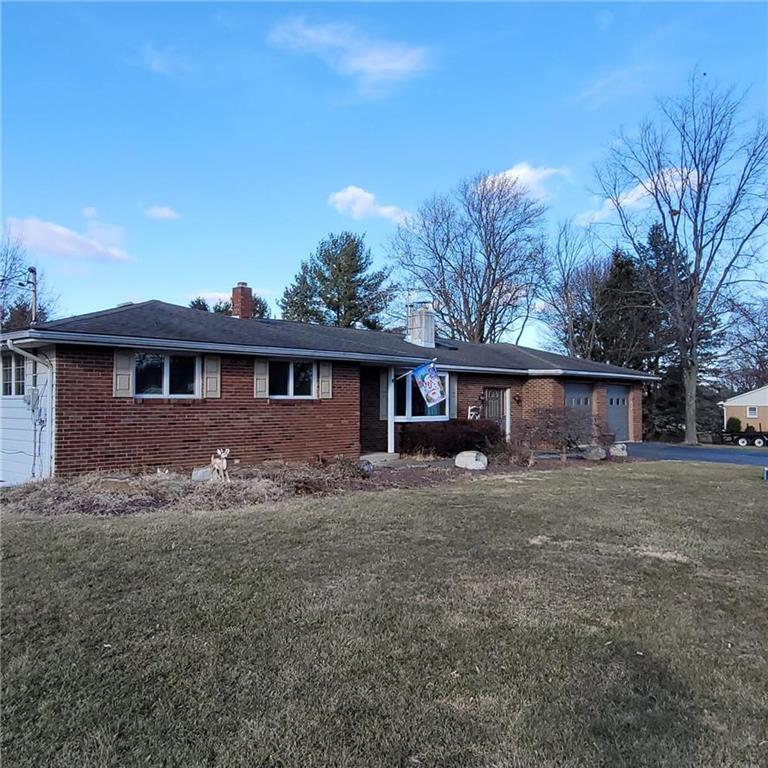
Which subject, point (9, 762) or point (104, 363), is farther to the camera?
point (104, 363)

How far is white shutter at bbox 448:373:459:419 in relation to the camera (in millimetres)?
18161

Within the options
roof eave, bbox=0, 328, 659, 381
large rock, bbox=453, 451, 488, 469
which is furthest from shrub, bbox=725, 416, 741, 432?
large rock, bbox=453, 451, 488, 469

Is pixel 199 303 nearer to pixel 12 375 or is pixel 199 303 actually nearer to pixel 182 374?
pixel 12 375

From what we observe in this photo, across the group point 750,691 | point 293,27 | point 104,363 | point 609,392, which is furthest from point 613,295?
point 750,691

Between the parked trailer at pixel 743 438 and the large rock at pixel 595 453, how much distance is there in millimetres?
20458

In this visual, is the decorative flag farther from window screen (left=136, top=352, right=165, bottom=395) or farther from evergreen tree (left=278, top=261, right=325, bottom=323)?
evergreen tree (left=278, top=261, right=325, bottom=323)

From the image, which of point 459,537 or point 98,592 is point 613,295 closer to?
point 459,537

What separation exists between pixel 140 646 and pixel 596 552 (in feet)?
14.0

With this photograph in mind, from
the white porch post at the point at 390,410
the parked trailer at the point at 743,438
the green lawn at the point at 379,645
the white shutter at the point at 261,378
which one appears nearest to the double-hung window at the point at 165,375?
the white shutter at the point at 261,378

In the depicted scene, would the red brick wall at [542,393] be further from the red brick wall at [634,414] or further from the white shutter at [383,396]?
the white shutter at [383,396]

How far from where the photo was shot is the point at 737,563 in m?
5.68

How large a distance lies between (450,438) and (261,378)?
210 inches

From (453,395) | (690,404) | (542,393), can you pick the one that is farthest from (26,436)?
(690,404)

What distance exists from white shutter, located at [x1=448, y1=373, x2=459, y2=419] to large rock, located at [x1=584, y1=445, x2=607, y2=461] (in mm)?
3985
